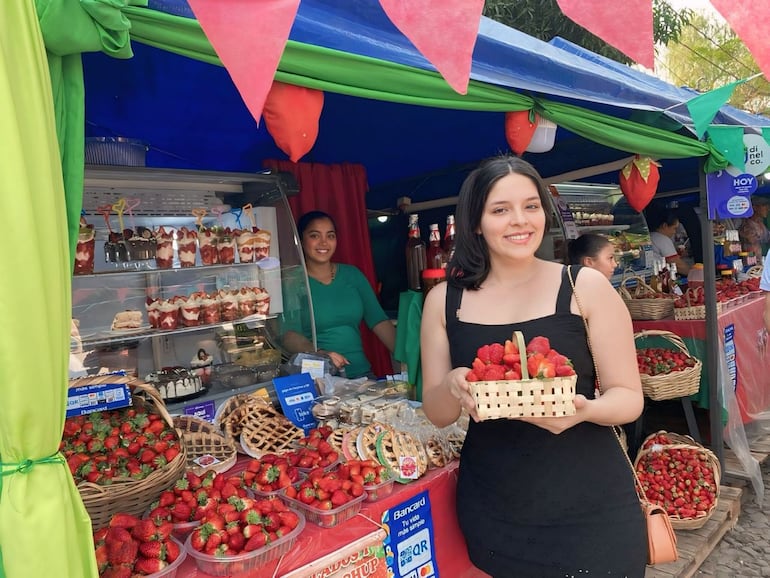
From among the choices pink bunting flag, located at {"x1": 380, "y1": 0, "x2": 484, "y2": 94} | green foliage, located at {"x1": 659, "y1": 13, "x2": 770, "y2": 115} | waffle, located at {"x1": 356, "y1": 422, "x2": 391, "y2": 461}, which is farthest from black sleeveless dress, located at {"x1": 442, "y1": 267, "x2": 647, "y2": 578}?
green foliage, located at {"x1": 659, "y1": 13, "x2": 770, "y2": 115}

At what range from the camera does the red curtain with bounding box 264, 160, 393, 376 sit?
4789 mm

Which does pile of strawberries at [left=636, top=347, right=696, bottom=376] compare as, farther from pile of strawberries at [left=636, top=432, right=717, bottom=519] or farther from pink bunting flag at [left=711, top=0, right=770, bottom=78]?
pink bunting flag at [left=711, top=0, right=770, bottom=78]

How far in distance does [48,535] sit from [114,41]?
130 centimetres

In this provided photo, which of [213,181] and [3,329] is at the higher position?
[213,181]

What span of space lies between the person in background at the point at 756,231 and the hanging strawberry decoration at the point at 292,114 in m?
9.71

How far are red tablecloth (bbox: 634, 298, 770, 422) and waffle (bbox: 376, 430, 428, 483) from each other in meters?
3.17

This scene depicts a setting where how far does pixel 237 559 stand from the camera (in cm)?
163

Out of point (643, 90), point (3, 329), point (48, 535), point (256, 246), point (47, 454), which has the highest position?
point (643, 90)

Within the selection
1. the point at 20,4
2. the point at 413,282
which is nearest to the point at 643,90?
the point at 413,282

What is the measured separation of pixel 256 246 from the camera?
360 centimetres

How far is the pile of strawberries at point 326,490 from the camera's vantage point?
196 centimetres

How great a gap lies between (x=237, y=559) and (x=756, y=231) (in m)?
10.5

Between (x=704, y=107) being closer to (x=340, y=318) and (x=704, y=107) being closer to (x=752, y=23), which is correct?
(x=752, y=23)

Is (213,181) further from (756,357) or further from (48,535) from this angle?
(756,357)
